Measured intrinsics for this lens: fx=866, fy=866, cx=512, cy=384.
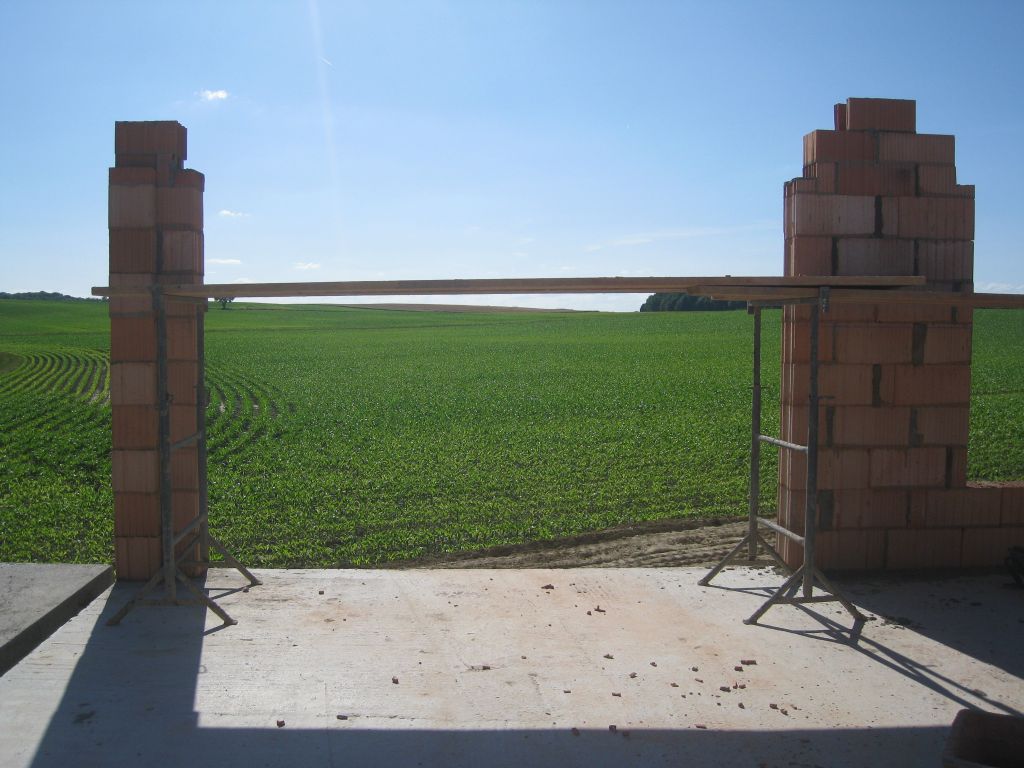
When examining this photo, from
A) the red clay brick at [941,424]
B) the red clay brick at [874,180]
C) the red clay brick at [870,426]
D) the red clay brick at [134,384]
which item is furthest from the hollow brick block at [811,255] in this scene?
the red clay brick at [134,384]

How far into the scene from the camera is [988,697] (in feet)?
15.2

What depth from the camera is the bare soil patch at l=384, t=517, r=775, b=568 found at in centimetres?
788

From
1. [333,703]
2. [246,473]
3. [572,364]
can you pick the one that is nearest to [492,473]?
[246,473]

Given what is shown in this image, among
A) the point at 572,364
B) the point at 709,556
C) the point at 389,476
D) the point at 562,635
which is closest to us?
the point at 562,635

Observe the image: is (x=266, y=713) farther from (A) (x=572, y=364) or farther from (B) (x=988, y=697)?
(A) (x=572, y=364)

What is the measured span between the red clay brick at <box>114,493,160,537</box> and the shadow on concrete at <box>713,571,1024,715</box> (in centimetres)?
426

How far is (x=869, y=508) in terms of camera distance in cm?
670

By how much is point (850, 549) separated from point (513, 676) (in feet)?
10.6

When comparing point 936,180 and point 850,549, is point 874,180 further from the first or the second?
point 850,549

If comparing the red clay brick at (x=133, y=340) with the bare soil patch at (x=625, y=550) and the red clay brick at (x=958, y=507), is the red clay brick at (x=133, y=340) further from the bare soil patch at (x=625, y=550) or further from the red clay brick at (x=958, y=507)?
the red clay brick at (x=958, y=507)

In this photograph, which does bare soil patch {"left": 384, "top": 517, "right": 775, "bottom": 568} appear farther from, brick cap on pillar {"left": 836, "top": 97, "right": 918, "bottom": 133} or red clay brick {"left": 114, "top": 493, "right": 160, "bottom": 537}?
brick cap on pillar {"left": 836, "top": 97, "right": 918, "bottom": 133}

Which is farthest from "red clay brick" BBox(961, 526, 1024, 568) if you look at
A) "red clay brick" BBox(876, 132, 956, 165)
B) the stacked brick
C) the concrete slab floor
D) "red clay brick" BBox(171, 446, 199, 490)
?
"red clay brick" BBox(171, 446, 199, 490)

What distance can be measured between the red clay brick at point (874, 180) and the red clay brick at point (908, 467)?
199 cm

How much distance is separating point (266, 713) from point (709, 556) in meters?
4.72
